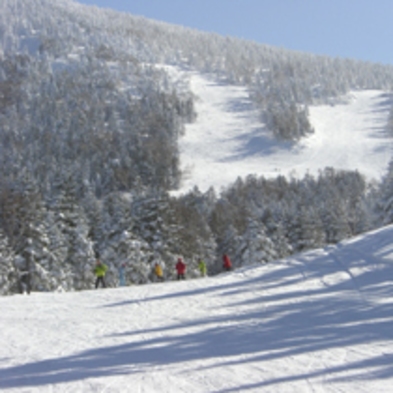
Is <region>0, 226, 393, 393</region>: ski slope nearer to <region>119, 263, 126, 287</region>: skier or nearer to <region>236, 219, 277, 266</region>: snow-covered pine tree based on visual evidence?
<region>119, 263, 126, 287</region>: skier

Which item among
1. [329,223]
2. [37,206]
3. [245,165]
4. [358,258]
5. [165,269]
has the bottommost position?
[245,165]

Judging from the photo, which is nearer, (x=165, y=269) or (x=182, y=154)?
(x=165, y=269)

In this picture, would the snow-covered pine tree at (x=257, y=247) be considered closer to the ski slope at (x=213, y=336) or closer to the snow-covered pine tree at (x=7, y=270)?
the snow-covered pine tree at (x=7, y=270)

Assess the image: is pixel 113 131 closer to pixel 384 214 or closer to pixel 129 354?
pixel 384 214

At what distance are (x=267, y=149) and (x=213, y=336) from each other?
522 ft

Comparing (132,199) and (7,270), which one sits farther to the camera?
(132,199)

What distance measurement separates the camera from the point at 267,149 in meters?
167

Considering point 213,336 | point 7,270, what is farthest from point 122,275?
point 213,336

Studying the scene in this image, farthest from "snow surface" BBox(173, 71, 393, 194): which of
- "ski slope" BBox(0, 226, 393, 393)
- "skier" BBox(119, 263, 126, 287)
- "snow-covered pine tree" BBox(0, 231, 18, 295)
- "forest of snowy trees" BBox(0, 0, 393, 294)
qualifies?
"ski slope" BBox(0, 226, 393, 393)

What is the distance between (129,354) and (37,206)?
82.3 ft

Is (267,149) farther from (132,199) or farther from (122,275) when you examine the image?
(122,275)

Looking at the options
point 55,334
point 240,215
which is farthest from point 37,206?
point 240,215

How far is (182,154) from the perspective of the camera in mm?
158375

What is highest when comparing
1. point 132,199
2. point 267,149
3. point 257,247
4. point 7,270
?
point 132,199
